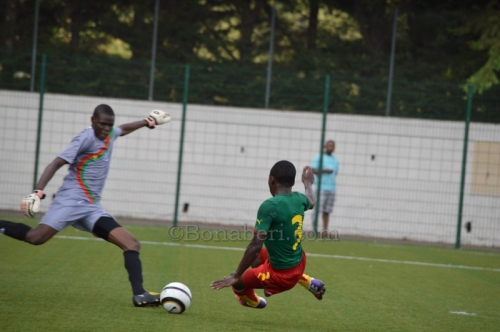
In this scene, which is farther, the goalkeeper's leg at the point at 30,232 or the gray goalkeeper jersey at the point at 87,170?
the gray goalkeeper jersey at the point at 87,170

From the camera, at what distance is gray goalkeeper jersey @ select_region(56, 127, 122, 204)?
7.74 meters

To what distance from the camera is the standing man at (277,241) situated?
6.77 m

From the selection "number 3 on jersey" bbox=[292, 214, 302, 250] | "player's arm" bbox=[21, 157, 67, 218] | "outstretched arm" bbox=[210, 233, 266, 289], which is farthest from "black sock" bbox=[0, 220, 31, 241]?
"number 3 on jersey" bbox=[292, 214, 302, 250]

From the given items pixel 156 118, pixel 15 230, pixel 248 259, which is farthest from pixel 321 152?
pixel 248 259

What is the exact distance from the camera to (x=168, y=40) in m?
19.6

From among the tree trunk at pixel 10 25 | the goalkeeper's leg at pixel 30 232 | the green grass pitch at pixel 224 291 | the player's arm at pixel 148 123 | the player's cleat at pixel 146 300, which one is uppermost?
the tree trunk at pixel 10 25

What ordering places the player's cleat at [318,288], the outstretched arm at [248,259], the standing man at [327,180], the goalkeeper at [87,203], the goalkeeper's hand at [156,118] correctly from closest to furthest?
the outstretched arm at [248,259] < the player's cleat at [318,288] < the goalkeeper at [87,203] < the goalkeeper's hand at [156,118] < the standing man at [327,180]

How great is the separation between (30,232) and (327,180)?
971cm

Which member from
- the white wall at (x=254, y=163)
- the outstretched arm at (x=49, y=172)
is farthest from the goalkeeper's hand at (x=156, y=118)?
the white wall at (x=254, y=163)

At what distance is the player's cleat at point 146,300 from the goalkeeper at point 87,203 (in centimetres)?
2

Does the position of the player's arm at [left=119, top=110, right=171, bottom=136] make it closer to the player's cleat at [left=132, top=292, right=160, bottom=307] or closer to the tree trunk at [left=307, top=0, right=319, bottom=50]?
the player's cleat at [left=132, top=292, right=160, bottom=307]

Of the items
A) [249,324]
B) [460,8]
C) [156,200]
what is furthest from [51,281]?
[460,8]

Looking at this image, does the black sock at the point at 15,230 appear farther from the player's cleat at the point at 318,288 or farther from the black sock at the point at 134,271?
the player's cleat at the point at 318,288

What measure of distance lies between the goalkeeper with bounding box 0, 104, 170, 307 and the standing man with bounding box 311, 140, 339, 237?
9.07 metres
